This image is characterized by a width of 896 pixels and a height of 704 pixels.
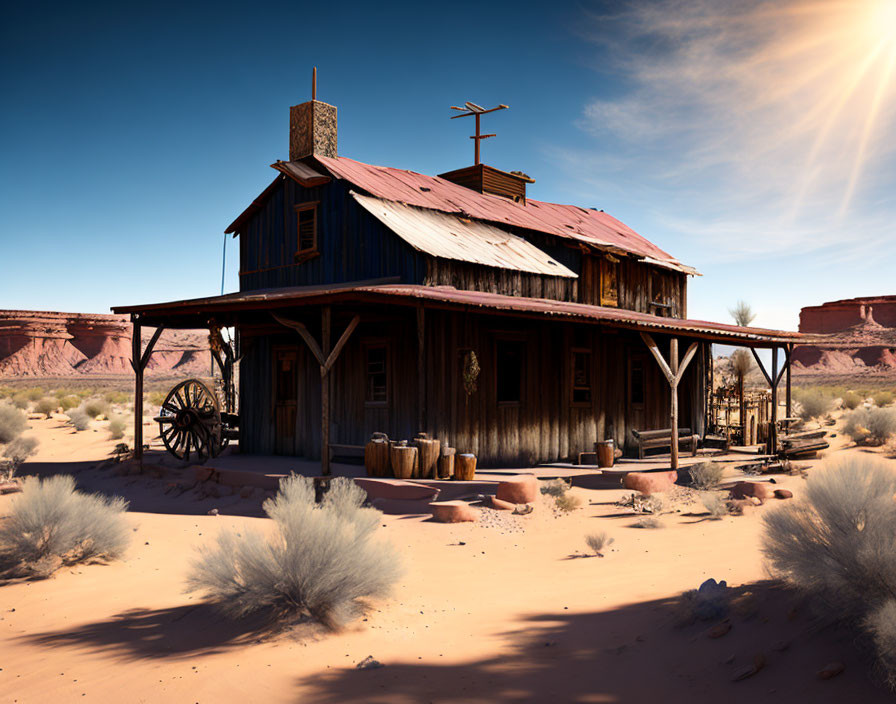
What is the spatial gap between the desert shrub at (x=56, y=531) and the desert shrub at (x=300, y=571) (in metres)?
2.80

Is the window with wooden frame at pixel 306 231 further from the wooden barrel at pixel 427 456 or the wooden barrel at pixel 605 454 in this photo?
the wooden barrel at pixel 605 454

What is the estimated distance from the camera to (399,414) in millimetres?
13008

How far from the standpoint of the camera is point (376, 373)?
1341 cm

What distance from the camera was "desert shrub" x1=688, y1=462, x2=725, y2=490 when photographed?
12078 mm

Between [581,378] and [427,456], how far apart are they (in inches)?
200

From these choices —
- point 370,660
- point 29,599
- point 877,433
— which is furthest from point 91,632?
point 877,433

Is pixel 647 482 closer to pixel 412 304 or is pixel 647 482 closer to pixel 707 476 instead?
pixel 707 476

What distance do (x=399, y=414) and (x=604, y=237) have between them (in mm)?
9949

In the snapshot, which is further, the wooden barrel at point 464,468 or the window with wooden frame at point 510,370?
the window with wooden frame at point 510,370

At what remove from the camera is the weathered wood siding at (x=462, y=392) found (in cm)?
1272

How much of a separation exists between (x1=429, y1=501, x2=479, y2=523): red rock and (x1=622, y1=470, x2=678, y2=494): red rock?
3.47m

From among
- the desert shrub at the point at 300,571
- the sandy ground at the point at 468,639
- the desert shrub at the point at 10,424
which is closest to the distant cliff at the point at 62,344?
the desert shrub at the point at 10,424

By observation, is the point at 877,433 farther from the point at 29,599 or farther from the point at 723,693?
the point at 29,599

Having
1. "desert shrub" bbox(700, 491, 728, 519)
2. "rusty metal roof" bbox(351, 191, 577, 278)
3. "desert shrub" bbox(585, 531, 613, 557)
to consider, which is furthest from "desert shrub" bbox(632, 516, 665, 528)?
"rusty metal roof" bbox(351, 191, 577, 278)
